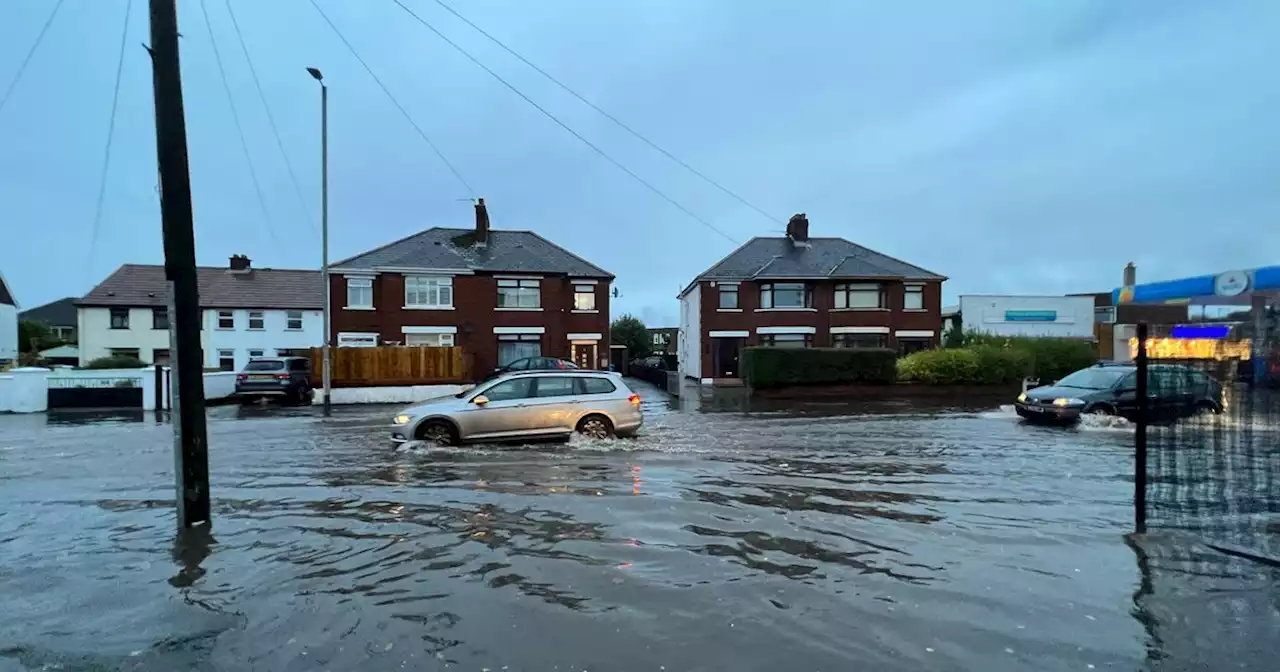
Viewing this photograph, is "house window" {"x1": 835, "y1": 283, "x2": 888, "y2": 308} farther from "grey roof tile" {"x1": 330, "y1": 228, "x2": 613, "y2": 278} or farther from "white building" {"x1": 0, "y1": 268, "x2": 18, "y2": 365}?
"white building" {"x1": 0, "y1": 268, "x2": 18, "y2": 365}

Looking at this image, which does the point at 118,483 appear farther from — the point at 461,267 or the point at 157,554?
the point at 461,267

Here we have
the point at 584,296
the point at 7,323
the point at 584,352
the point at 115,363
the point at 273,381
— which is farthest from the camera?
the point at 7,323

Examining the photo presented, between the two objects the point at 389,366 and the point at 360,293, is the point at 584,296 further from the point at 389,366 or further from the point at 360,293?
the point at 389,366

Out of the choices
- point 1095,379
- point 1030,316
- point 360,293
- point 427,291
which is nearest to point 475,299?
point 427,291

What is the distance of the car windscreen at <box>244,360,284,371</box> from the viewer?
23.4 meters

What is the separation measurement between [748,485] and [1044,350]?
23.2m

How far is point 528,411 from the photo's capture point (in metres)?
12.0

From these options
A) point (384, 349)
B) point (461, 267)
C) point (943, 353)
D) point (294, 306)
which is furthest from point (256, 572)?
point (294, 306)

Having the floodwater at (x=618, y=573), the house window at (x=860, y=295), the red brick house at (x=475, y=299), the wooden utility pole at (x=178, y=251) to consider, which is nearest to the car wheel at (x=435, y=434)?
the floodwater at (x=618, y=573)

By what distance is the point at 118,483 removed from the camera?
8852mm

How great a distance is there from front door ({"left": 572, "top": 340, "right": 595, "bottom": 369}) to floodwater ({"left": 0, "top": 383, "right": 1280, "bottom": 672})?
24.0m

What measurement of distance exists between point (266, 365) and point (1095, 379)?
23.9 m

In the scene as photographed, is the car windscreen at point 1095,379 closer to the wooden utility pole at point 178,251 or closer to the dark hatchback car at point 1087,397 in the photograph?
the dark hatchback car at point 1087,397

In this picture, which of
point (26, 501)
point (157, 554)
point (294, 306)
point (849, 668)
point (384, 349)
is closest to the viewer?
point (849, 668)
